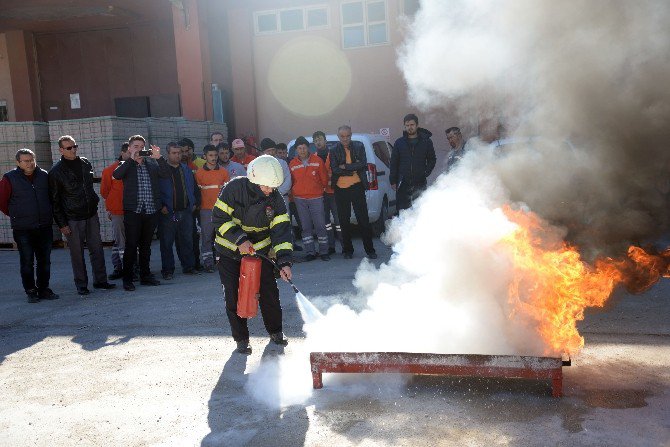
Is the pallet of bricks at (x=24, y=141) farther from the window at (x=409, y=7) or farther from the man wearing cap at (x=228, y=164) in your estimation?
the window at (x=409, y=7)

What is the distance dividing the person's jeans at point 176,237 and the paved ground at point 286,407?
8.53 ft

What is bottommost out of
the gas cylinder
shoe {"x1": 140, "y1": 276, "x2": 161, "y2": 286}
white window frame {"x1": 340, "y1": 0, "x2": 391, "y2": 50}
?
shoe {"x1": 140, "y1": 276, "x2": 161, "y2": 286}

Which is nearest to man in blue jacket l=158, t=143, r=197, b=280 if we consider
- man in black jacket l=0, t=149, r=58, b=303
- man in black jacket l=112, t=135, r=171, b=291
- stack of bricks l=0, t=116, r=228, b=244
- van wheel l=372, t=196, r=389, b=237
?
man in black jacket l=112, t=135, r=171, b=291

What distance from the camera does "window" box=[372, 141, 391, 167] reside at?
12.9 m

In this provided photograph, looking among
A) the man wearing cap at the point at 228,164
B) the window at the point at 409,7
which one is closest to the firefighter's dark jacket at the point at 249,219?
the man wearing cap at the point at 228,164

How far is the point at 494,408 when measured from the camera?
4375 mm

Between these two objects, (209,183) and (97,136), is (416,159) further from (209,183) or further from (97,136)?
(97,136)

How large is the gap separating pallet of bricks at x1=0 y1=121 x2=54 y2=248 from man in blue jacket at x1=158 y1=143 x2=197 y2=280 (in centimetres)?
499

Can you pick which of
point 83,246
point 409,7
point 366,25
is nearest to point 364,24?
point 366,25

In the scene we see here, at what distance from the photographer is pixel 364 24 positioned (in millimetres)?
17672

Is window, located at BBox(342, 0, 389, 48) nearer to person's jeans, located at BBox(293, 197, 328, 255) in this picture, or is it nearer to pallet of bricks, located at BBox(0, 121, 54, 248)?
pallet of bricks, located at BBox(0, 121, 54, 248)

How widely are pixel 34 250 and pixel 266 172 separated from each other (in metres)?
4.43

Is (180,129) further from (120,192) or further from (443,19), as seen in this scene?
(443,19)

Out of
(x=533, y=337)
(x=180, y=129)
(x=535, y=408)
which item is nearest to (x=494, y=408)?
(x=535, y=408)
